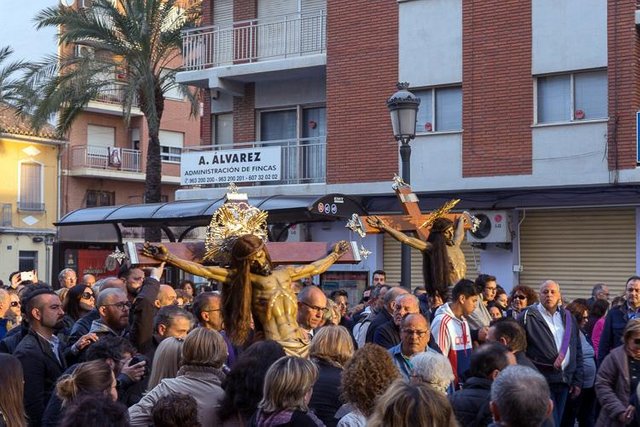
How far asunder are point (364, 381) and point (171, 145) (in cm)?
3975

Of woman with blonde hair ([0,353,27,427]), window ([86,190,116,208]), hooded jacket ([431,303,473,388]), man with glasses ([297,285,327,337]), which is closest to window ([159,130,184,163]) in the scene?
window ([86,190,116,208])

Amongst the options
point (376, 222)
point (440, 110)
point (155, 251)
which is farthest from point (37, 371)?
point (440, 110)

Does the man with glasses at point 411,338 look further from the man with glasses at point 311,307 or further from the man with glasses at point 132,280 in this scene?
the man with glasses at point 132,280

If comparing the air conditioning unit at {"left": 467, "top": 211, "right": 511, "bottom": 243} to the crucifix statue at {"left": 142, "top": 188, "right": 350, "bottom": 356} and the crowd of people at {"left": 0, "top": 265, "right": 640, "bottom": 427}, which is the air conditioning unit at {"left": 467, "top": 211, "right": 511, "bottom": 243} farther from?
the crucifix statue at {"left": 142, "top": 188, "right": 350, "bottom": 356}

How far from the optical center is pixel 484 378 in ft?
19.4

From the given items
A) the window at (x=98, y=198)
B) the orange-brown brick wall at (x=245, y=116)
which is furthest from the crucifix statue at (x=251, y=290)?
the window at (x=98, y=198)

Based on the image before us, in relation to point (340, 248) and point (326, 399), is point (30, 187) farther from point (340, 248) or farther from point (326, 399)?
point (326, 399)

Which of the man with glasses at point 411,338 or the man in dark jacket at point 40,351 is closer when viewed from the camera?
the man in dark jacket at point 40,351

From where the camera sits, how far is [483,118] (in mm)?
20188

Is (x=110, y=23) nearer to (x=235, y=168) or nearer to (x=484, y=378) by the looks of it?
(x=235, y=168)

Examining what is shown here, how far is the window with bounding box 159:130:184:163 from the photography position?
4406cm

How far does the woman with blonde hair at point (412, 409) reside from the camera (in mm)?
3990

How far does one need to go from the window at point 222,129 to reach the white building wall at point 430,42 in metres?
5.66

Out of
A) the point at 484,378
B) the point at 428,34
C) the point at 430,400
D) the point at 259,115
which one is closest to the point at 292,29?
the point at 259,115
